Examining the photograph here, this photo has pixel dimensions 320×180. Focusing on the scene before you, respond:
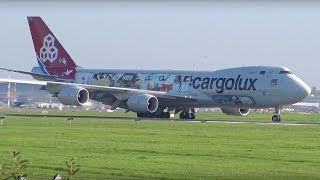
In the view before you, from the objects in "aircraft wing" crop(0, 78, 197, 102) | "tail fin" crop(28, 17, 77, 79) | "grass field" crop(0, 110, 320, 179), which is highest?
"tail fin" crop(28, 17, 77, 79)

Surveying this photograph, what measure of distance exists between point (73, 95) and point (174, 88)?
798 centimetres

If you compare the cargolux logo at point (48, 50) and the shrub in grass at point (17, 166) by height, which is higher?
the cargolux logo at point (48, 50)

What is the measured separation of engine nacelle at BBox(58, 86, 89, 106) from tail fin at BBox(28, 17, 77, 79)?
7.66m

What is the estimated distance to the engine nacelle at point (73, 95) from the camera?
223ft

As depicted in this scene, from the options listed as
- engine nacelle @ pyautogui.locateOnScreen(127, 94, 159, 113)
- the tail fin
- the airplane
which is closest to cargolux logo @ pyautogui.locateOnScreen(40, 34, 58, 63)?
the tail fin

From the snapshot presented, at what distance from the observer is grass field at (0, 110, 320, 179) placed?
24688 millimetres

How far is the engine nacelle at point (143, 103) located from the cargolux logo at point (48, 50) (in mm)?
11287

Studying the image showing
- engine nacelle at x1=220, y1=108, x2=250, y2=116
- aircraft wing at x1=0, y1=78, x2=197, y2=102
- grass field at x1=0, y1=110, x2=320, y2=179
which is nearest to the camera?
grass field at x1=0, y1=110, x2=320, y2=179

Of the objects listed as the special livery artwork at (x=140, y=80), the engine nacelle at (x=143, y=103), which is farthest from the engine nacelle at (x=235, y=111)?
the engine nacelle at (x=143, y=103)

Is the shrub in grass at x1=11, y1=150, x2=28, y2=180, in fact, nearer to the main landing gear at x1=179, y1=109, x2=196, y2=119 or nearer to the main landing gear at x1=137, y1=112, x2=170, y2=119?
the main landing gear at x1=137, y1=112, x2=170, y2=119

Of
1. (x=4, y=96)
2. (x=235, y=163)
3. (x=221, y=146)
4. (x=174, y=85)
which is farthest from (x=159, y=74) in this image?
(x=4, y=96)

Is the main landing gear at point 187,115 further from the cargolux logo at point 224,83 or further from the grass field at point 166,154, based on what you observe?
the grass field at point 166,154

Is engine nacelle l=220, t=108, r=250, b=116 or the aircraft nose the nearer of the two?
the aircraft nose

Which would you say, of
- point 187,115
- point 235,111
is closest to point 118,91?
point 187,115
